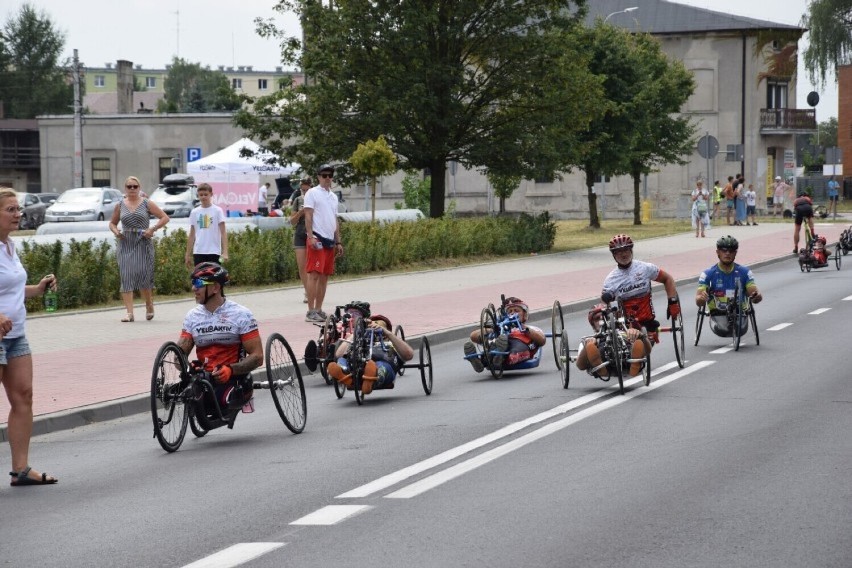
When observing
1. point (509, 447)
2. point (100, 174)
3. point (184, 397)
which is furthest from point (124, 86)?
point (509, 447)

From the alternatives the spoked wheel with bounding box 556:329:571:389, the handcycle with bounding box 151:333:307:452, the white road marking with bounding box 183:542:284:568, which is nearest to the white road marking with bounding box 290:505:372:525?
the white road marking with bounding box 183:542:284:568

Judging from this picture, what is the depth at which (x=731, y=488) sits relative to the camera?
7820mm

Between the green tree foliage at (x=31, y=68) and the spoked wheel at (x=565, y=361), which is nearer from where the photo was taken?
the spoked wheel at (x=565, y=361)

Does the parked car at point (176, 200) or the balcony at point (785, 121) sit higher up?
the balcony at point (785, 121)

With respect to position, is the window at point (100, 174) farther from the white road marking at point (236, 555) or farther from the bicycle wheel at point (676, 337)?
the white road marking at point (236, 555)

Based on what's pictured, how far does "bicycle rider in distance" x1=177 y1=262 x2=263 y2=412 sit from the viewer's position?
984 centimetres

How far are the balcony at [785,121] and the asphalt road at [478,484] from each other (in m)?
59.1

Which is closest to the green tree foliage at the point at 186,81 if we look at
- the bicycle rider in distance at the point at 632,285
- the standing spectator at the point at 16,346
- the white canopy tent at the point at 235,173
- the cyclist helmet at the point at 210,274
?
the white canopy tent at the point at 235,173

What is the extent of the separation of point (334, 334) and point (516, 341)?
235 cm

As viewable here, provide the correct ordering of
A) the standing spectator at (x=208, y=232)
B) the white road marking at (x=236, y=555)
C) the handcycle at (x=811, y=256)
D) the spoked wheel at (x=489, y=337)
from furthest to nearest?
the handcycle at (x=811, y=256)
the standing spectator at (x=208, y=232)
the spoked wheel at (x=489, y=337)
the white road marking at (x=236, y=555)

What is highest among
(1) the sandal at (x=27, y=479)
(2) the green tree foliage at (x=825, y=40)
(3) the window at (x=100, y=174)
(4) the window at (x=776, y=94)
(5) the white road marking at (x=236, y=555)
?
(2) the green tree foliage at (x=825, y=40)

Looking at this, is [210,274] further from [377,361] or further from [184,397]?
[377,361]

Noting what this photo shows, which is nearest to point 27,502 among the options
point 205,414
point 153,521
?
point 153,521

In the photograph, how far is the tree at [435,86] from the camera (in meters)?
34.1
